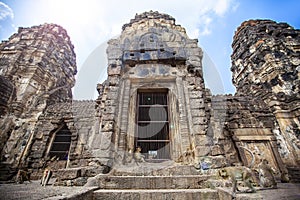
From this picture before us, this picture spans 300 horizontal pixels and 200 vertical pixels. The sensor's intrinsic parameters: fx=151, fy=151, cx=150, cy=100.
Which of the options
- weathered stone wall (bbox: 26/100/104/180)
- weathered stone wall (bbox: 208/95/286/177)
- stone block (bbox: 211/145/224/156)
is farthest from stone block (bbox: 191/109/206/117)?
weathered stone wall (bbox: 26/100/104/180)

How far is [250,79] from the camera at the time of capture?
39.8 feet

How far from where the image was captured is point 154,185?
9.32 feet

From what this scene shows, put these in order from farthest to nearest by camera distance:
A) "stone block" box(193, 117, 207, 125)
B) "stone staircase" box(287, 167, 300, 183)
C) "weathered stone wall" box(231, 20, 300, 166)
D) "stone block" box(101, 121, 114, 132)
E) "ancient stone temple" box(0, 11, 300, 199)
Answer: "weathered stone wall" box(231, 20, 300, 166) → "stone staircase" box(287, 167, 300, 183) → "stone block" box(193, 117, 207, 125) → "stone block" box(101, 121, 114, 132) → "ancient stone temple" box(0, 11, 300, 199)

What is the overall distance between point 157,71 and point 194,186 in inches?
144

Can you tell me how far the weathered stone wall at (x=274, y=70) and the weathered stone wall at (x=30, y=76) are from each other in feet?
43.9

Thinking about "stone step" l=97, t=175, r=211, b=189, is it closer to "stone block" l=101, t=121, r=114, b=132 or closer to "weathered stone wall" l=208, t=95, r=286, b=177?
"stone block" l=101, t=121, r=114, b=132

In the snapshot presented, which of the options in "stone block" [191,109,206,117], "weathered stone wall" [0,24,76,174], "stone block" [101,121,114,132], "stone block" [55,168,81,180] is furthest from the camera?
"weathered stone wall" [0,24,76,174]

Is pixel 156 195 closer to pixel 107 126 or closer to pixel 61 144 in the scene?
pixel 107 126

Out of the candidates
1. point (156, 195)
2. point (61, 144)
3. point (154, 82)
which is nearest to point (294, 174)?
point (154, 82)

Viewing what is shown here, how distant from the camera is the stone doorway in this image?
185 inches

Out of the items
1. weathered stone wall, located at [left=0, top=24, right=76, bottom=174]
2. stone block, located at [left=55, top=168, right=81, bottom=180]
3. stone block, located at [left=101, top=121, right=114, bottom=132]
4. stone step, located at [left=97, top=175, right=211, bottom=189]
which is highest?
weathered stone wall, located at [left=0, top=24, right=76, bottom=174]

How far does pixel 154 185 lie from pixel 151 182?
0.07 metres

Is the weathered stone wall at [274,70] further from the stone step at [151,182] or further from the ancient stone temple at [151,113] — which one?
the stone step at [151,182]

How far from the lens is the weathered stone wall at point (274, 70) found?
7.86 m
